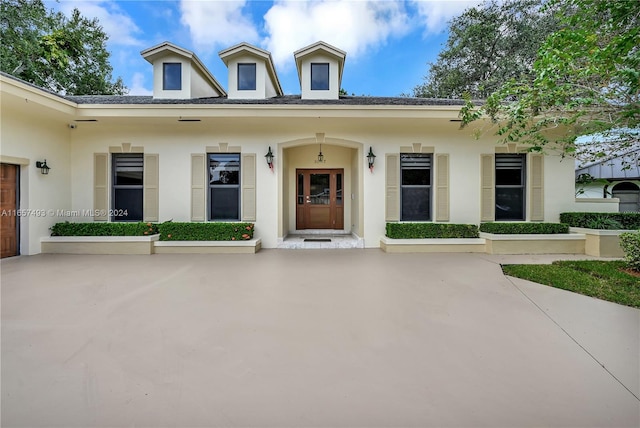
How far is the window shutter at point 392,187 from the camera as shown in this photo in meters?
7.22

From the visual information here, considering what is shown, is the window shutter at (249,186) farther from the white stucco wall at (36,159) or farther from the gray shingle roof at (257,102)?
the white stucco wall at (36,159)

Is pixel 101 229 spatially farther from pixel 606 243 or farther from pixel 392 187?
pixel 606 243

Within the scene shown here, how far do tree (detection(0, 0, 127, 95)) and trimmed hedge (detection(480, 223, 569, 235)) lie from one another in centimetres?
1701

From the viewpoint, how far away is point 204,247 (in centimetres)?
650

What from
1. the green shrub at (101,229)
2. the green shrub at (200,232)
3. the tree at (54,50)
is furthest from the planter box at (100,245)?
the tree at (54,50)

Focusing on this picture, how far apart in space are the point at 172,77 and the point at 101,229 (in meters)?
4.47

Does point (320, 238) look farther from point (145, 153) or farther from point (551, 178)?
point (551, 178)

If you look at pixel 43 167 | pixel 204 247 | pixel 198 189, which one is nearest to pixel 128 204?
pixel 43 167

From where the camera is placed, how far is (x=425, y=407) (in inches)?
68.3

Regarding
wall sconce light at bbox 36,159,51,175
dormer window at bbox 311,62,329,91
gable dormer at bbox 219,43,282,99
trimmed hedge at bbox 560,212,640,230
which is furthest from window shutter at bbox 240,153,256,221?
trimmed hedge at bbox 560,212,640,230

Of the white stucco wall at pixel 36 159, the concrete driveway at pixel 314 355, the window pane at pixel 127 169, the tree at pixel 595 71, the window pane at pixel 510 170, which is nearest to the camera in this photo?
the concrete driveway at pixel 314 355

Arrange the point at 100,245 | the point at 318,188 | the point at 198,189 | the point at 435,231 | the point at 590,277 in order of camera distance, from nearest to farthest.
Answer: the point at 590,277 → the point at 100,245 → the point at 435,231 → the point at 198,189 → the point at 318,188

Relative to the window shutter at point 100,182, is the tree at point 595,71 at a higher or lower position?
higher

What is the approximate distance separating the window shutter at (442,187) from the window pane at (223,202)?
5247 millimetres
